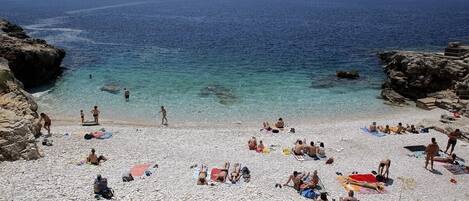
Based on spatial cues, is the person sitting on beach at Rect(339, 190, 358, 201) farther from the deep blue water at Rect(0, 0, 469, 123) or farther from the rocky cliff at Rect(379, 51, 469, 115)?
the rocky cliff at Rect(379, 51, 469, 115)

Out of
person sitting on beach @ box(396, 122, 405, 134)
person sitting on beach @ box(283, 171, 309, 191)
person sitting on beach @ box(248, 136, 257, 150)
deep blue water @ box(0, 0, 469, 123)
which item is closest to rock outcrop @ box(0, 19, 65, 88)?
deep blue water @ box(0, 0, 469, 123)

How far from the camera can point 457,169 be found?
23547mm

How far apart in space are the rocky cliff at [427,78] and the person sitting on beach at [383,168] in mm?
18443

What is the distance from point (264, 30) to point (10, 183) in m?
74.7

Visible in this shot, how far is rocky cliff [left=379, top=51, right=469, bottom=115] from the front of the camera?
39531 mm

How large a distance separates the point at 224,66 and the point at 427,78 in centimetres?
2345

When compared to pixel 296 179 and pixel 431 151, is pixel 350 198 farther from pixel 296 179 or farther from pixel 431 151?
pixel 431 151

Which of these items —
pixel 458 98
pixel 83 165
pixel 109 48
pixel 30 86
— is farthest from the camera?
pixel 109 48

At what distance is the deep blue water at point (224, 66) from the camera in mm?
37938

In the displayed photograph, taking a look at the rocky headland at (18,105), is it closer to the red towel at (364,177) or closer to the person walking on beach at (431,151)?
the red towel at (364,177)

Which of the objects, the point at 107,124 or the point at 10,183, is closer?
the point at 10,183

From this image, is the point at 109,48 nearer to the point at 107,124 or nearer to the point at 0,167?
the point at 107,124

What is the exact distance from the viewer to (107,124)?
32969mm

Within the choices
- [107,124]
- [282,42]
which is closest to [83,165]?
[107,124]
